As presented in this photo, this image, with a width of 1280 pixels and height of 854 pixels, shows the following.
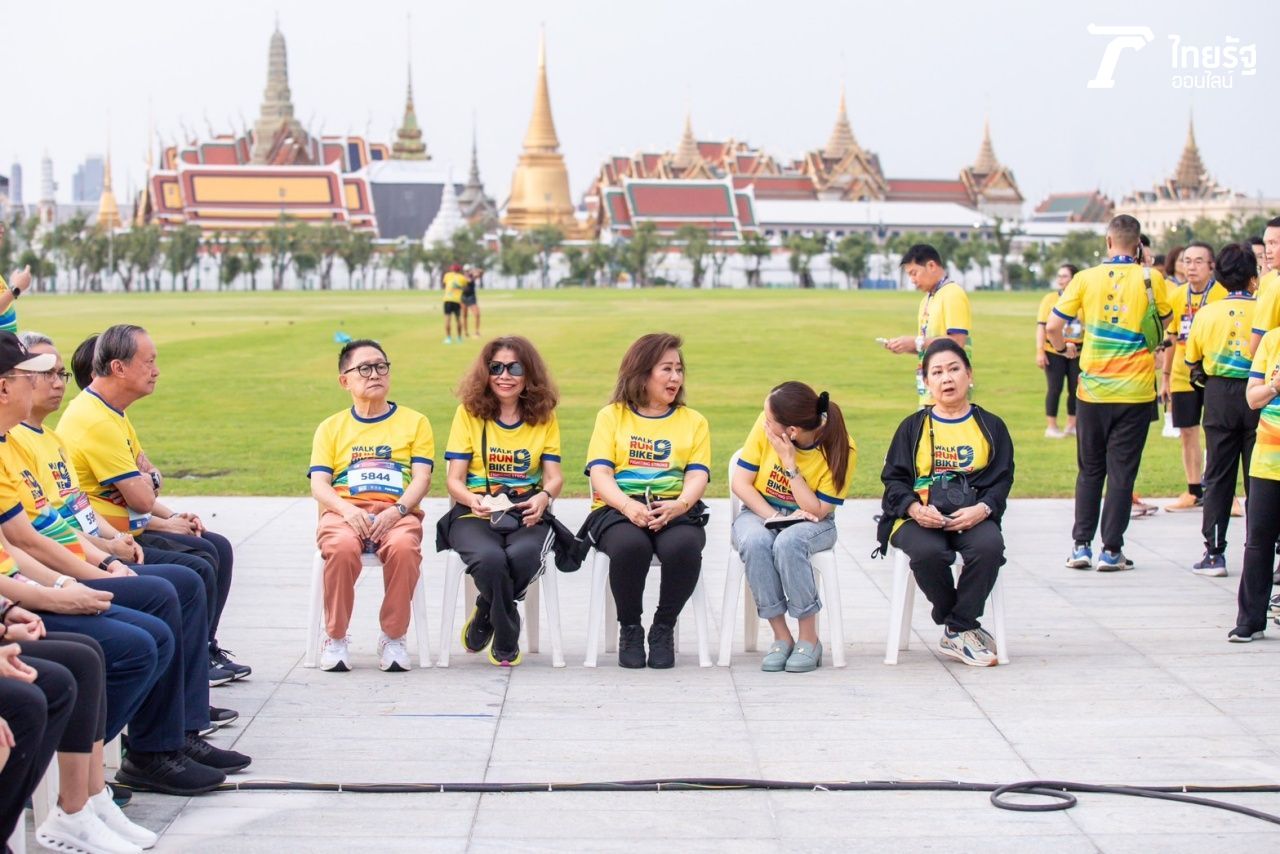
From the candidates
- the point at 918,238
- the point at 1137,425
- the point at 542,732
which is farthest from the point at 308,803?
the point at 918,238

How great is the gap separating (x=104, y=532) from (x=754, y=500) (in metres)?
2.26

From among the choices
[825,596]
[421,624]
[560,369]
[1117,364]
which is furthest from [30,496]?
[560,369]

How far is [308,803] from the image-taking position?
4.30m

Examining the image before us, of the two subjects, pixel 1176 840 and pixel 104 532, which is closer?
pixel 1176 840

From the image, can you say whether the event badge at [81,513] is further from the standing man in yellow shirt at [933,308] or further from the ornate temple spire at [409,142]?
the ornate temple spire at [409,142]

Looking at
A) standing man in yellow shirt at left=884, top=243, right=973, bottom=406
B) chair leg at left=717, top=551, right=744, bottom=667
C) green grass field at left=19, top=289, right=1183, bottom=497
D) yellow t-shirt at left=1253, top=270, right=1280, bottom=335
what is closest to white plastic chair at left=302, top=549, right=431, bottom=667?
chair leg at left=717, top=551, right=744, bottom=667

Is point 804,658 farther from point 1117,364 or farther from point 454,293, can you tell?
point 454,293

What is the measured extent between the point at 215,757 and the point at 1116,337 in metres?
4.70

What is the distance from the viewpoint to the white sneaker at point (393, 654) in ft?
18.6

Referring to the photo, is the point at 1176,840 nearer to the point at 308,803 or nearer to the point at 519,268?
the point at 308,803

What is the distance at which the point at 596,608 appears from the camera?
229 inches

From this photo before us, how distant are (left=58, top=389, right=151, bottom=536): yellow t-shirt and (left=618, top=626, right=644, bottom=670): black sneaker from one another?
1751mm

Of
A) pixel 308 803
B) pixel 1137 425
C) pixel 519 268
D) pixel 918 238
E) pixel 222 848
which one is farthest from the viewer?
pixel 918 238

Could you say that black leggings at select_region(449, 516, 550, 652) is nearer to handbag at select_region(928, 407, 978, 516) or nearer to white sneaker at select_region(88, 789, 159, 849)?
handbag at select_region(928, 407, 978, 516)
